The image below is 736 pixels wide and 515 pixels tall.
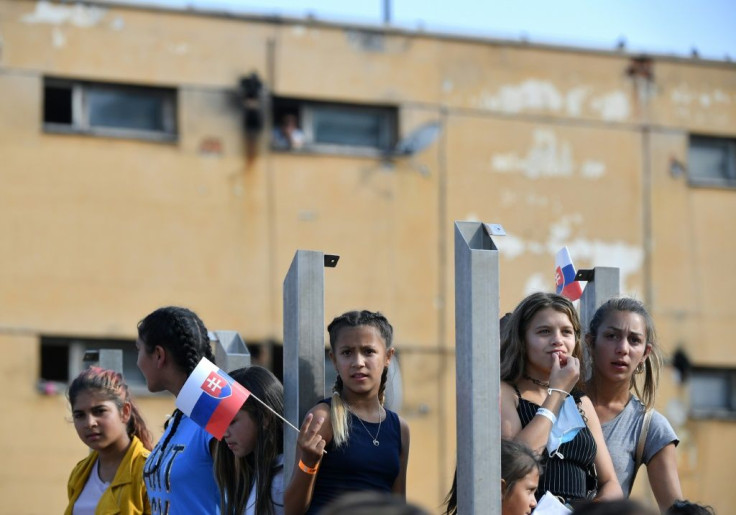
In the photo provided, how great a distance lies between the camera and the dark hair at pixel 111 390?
659 centimetres

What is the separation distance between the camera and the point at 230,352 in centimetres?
657

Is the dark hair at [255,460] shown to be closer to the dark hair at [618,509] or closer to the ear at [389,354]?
the ear at [389,354]

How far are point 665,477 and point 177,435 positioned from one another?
1910mm

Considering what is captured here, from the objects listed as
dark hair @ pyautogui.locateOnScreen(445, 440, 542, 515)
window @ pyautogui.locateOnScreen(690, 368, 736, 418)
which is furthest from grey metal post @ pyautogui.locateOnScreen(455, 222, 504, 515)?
window @ pyautogui.locateOnScreen(690, 368, 736, 418)

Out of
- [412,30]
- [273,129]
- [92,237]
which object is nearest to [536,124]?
[412,30]

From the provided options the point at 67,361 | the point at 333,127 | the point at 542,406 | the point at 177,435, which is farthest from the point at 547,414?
the point at 333,127

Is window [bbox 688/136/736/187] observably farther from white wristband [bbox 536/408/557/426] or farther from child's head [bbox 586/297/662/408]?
white wristband [bbox 536/408/557/426]

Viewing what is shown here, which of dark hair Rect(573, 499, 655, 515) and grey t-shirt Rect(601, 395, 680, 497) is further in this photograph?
grey t-shirt Rect(601, 395, 680, 497)

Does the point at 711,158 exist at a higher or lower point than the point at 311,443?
higher

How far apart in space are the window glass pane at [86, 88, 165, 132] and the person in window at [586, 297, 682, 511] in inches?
421

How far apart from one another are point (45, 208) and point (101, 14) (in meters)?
2.19

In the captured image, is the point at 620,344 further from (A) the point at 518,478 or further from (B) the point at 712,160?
(B) the point at 712,160

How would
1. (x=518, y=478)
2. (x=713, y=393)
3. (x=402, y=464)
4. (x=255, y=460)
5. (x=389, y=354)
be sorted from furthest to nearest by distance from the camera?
(x=713, y=393) < (x=255, y=460) < (x=389, y=354) < (x=402, y=464) < (x=518, y=478)

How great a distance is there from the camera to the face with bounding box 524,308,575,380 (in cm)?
529
